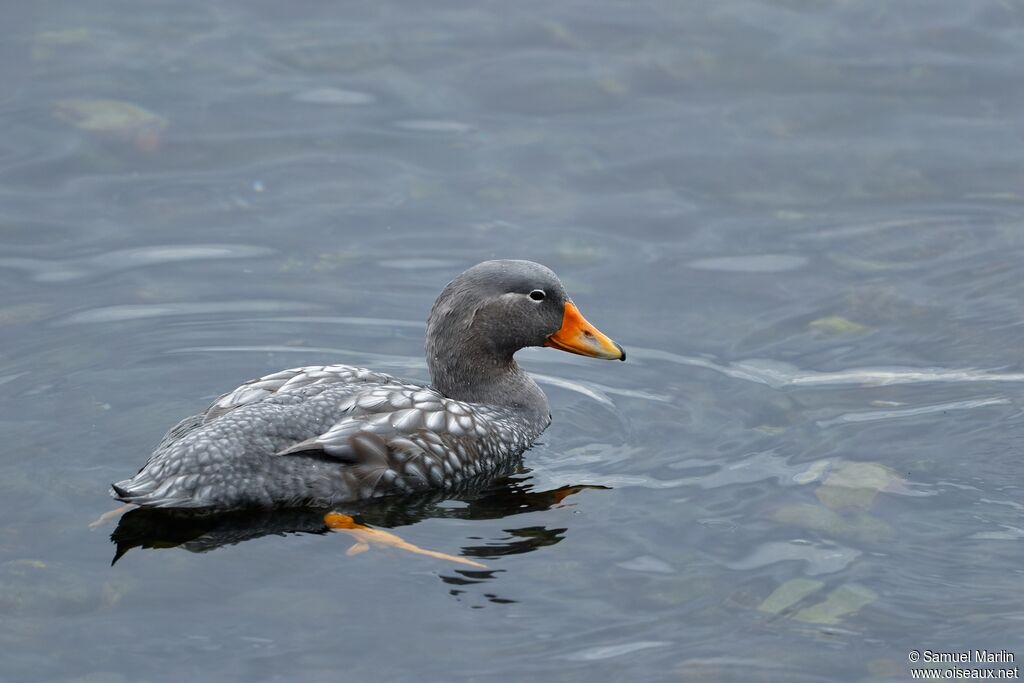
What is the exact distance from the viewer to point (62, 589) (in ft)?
22.1

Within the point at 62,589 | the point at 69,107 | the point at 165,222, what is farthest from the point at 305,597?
the point at 69,107

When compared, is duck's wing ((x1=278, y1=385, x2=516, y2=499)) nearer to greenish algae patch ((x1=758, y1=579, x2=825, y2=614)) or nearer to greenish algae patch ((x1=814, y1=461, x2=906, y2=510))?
greenish algae patch ((x1=814, y1=461, x2=906, y2=510))

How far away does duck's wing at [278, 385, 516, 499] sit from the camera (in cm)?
755

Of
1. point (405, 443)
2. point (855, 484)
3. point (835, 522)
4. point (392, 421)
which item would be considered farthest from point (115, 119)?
point (835, 522)

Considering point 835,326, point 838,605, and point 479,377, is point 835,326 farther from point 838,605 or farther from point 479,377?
point 838,605

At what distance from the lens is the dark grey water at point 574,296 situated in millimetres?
6613

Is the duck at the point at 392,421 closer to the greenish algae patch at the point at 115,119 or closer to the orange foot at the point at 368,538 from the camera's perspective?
the orange foot at the point at 368,538

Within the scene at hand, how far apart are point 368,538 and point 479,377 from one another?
184 cm

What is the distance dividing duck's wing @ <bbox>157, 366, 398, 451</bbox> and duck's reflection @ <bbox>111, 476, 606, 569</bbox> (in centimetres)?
49

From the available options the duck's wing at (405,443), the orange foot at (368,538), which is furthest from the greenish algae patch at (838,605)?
the duck's wing at (405,443)

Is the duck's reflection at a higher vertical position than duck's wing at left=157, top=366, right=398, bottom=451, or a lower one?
lower

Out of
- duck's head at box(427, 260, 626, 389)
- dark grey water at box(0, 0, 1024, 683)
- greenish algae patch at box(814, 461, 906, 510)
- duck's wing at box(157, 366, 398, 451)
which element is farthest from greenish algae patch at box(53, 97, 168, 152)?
greenish algae patch at box(814, 461, 906, 510)

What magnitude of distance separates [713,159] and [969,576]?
5654mm

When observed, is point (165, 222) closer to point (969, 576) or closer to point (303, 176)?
point (303, 176)
